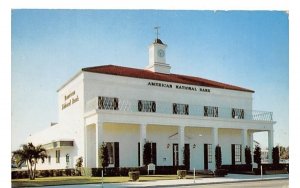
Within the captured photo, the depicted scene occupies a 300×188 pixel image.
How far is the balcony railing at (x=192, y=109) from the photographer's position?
23.6 metres

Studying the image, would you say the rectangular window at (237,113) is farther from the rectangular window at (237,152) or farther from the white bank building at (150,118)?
the rectangular window at (237,152)

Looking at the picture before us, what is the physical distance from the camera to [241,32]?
17.8m

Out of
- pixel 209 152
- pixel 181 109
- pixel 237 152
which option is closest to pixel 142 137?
pixel 181 109

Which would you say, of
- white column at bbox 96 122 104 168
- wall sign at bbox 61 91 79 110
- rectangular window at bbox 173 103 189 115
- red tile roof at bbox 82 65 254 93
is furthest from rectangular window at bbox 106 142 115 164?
rectangular window at bbox 173 103 189 115

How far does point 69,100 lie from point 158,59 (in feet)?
23.9

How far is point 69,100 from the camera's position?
80.6 feet

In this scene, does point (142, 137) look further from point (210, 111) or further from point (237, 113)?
point (237, 113)

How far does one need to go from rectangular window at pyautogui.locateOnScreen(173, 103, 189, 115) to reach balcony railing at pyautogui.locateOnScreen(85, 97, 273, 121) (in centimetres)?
19

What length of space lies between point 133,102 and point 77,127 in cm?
355

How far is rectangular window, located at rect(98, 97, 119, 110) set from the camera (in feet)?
77.2

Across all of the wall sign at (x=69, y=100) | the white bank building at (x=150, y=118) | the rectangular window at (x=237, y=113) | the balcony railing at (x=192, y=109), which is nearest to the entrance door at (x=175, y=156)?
the white bank building at (x=150, y=118)
